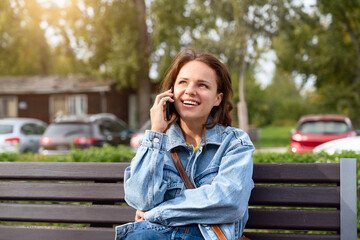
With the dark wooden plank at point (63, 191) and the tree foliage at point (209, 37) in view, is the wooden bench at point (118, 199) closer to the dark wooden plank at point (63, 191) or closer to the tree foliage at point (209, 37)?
the dark wooden plank at point (63, 191)

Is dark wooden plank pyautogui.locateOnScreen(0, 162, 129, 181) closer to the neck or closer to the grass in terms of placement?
the neck

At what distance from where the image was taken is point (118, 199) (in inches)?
117

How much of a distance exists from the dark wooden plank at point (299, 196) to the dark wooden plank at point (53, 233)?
1.04 metres

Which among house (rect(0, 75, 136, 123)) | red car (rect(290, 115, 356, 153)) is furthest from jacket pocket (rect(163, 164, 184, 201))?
house (rect(0, 75, 136, 123))

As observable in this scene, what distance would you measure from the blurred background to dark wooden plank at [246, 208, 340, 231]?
11207mm

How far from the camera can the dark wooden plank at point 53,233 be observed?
298 cm

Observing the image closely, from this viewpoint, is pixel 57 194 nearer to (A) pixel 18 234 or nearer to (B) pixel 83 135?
(A) pixel 18 234

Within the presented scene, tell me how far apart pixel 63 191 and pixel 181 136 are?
986 millimetres

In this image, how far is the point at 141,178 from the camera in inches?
95.4

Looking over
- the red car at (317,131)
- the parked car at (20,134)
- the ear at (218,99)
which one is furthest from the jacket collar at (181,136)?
the parked car at (20,134)

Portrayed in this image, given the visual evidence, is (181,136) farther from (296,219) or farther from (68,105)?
(68,105)

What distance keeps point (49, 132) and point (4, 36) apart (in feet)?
87.5

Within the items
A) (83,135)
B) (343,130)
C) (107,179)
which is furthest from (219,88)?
(83,135)

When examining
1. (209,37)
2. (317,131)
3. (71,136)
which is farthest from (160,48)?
(317,131)
